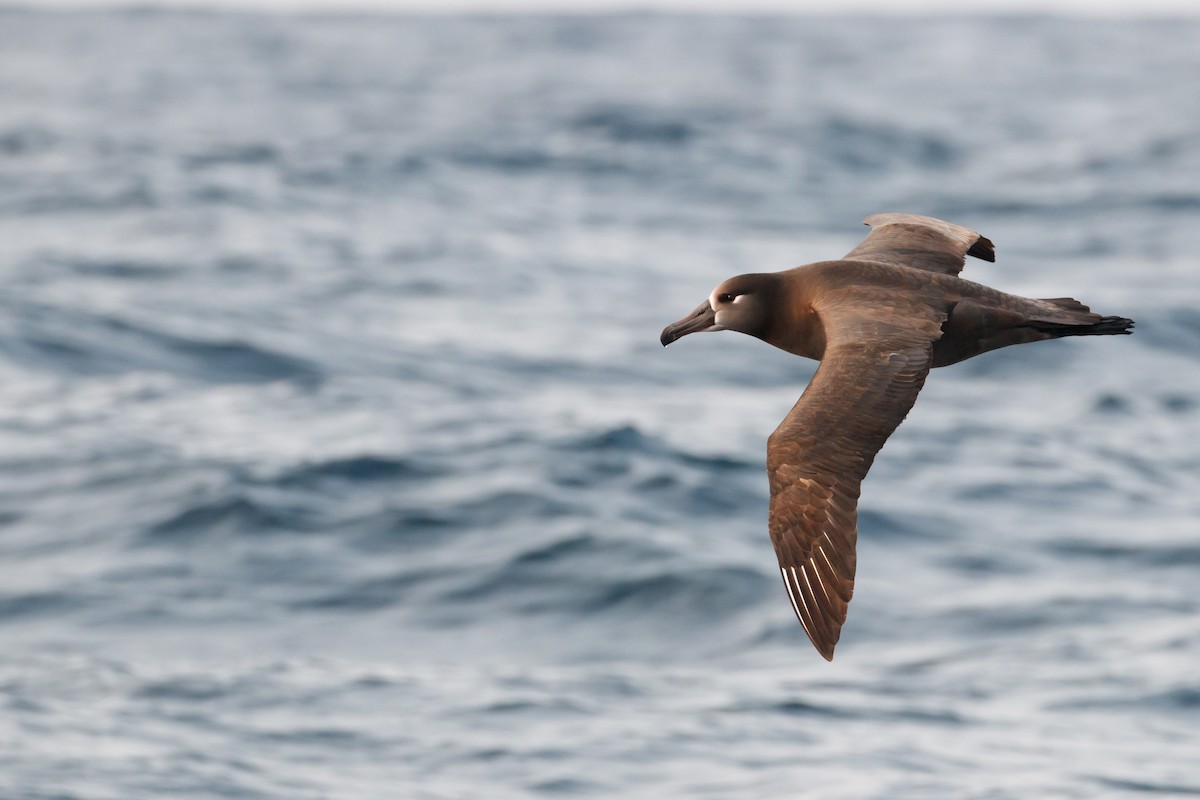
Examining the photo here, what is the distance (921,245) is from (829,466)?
2.31 metres

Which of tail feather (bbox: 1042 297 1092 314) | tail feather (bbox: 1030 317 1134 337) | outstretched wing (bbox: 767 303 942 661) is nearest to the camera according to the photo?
outstretched wing (bbox: 767 303 942 661)

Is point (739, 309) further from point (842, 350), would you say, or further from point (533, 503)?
point (533, 503)

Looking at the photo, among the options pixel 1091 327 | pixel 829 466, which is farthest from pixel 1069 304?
pixel 829 466

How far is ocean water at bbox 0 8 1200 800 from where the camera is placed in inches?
477

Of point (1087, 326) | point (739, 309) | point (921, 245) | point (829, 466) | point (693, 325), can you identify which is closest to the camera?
point (829, 466)

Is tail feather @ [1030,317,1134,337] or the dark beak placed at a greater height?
the dark beak

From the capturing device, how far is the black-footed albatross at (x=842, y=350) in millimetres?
6887

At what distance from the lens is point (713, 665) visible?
44.6 ft

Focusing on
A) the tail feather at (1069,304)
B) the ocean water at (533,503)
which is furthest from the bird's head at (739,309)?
the ocean water at (533,503)

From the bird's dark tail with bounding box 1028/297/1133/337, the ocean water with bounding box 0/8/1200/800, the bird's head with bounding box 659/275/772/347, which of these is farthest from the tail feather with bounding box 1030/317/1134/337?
the ocean water with bounding box 0/8/1200/800

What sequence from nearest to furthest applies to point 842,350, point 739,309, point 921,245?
point 842,350 < point 739,309 < point 921,245

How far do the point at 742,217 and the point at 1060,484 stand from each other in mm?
14692

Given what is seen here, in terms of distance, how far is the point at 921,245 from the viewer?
884cm

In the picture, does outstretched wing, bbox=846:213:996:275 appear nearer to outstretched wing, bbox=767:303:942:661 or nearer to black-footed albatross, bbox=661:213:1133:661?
black-footed albatross, bbox=661:213:1133:661
